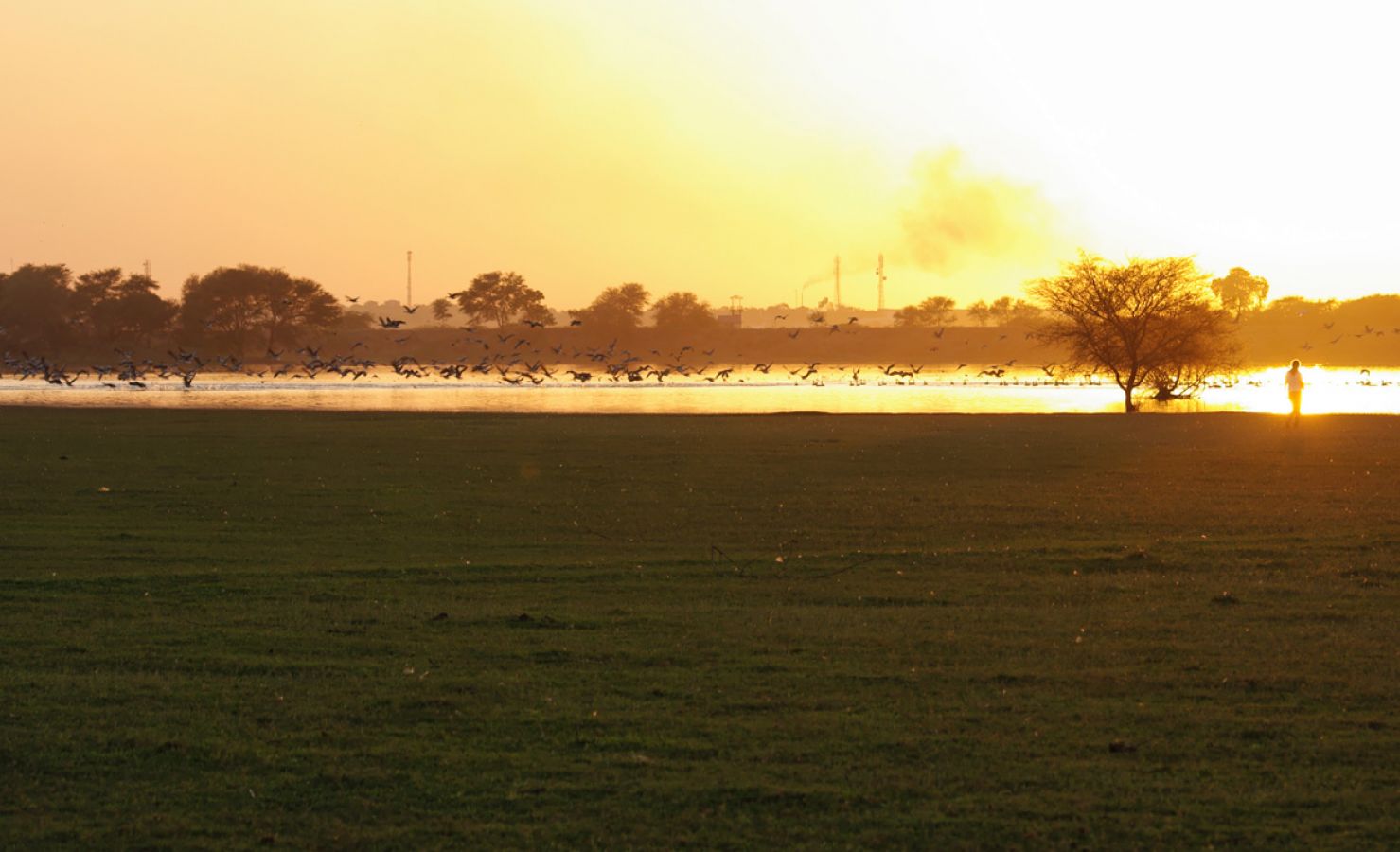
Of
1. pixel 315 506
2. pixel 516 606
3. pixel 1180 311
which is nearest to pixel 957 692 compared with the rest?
pixel 516 606

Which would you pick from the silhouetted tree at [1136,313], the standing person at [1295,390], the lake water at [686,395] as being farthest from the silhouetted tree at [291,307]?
the standing person at [1295,390]

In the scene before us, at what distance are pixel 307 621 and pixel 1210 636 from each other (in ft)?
24.8

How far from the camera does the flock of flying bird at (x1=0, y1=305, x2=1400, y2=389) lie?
9362 centimetres

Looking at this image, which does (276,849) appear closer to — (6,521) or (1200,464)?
(6,521)

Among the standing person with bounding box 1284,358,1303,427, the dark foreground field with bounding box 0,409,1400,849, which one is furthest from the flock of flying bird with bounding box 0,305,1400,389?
the dark foreground field with bounding box 0,409,1400,849

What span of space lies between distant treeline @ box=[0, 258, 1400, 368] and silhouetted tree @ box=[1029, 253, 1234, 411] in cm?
6138

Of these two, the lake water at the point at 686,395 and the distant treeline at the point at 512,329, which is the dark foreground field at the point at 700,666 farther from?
the distant treeline at the point at 512,329

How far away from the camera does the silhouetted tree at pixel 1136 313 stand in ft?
197

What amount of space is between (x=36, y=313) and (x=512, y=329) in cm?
5274

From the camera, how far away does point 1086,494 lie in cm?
2302

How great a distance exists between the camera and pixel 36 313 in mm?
140875

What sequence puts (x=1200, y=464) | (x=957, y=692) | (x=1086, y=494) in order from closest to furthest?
1. (x=957, y=692)
2. (x=1086, y=494)
3. (x=1200, y=464)

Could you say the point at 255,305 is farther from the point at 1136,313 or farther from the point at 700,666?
the point at 700,666

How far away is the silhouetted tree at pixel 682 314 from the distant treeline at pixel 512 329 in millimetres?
157
